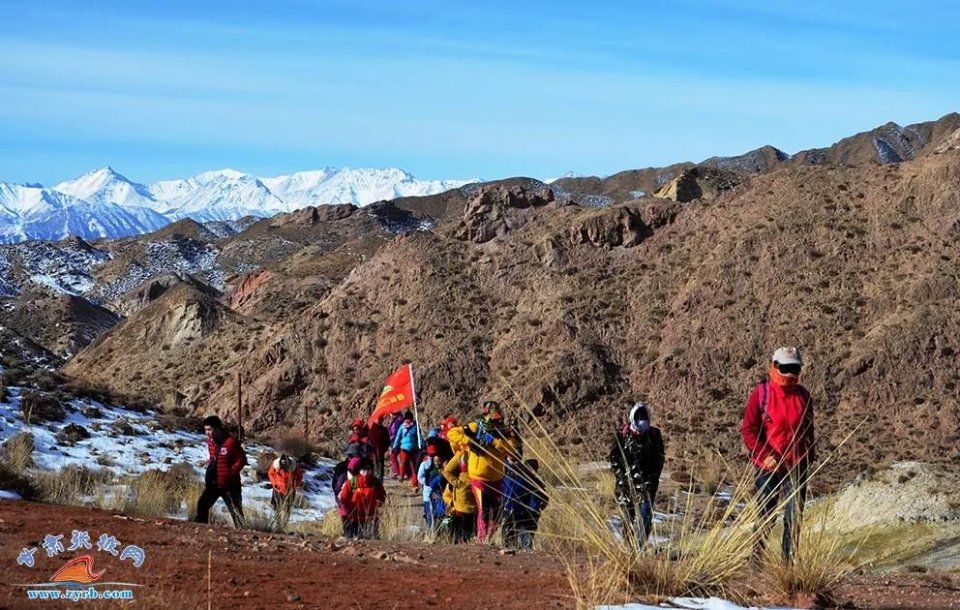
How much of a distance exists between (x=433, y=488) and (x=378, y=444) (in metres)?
7.90

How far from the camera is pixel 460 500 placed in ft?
46.0

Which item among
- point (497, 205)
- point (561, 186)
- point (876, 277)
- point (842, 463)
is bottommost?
point (842, 463)

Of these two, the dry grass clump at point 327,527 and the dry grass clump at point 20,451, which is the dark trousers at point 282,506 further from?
the dry grass clump at point 20,451

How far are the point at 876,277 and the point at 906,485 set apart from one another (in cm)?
1507

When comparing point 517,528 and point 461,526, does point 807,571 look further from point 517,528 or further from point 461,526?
point 461,526

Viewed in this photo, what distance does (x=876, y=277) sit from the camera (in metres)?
37.9

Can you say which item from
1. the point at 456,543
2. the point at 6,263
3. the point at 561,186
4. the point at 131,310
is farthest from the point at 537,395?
the point at 561,186

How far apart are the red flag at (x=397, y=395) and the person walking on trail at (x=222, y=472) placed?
30.1 feet

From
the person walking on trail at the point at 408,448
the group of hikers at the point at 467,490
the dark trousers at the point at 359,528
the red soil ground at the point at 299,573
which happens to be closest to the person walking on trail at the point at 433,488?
the group of hikers at the point at 467,490

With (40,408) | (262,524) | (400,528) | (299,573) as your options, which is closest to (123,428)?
(40,408)

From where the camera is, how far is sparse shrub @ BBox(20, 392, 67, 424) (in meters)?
23.7

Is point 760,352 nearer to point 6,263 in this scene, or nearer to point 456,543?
point 456,543

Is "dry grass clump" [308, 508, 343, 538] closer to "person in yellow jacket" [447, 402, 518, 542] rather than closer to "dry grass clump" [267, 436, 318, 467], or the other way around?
"person in yellow jacket" [447, 402, 518, 542]

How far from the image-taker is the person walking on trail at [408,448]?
867 inches
